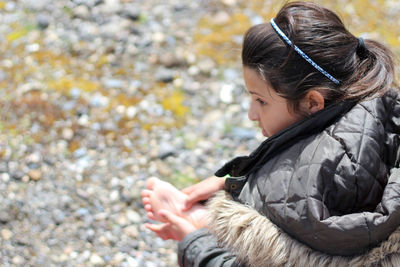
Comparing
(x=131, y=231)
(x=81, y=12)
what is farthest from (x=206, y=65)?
(x=131, y=231)

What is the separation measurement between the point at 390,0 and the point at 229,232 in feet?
13.1

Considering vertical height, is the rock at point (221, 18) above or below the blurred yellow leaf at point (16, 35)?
above

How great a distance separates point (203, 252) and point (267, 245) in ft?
1.29

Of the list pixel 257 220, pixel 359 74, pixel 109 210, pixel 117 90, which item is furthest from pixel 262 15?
pixel 257 220

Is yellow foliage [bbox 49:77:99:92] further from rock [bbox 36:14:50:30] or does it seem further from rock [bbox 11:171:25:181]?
rock [bbox 11:171:25:181]

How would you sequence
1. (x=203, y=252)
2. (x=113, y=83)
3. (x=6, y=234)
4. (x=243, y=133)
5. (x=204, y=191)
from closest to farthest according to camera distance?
(x=203, y=252) → (x=204, y=191) → (x=6, y=234) → (x=243, y=133) → (x=113, y=83)

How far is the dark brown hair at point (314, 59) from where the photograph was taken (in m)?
2.05

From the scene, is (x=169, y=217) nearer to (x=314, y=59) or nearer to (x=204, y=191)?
(x=204, y=191)

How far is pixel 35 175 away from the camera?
361 cm

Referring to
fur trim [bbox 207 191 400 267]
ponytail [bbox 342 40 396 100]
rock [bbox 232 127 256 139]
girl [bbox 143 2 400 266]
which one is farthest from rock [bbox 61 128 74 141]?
ponytail [bbox 342 40 396 100]

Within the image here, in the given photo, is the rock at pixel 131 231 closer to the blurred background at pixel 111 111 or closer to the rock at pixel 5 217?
the blurred background at pixel 111 111

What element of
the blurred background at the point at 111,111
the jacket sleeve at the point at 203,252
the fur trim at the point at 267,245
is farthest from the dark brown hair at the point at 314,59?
the blurred background at the point at 111,111

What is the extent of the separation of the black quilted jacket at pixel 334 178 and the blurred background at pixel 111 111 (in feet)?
4.69

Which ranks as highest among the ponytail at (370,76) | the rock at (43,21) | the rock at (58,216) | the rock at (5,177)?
the ponytail at (370,76)
